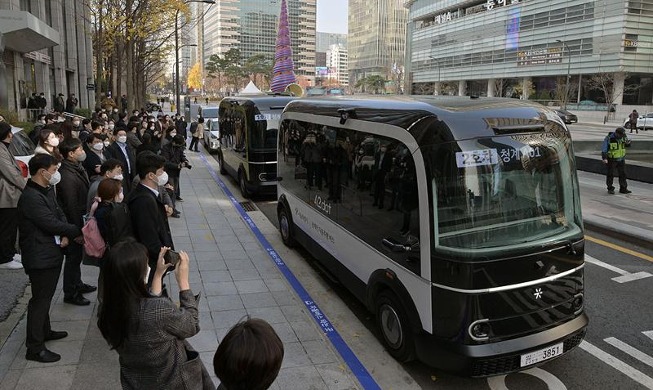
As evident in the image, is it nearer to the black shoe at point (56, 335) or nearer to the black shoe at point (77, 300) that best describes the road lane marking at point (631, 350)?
the black shoe at point (56, 335)

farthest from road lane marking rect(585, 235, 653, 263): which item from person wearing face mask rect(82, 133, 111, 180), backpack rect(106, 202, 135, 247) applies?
person wearing face mask rect(82, 133, 111, 180)

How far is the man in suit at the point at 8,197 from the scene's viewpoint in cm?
645

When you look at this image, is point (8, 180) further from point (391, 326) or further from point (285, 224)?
point (391, 326)

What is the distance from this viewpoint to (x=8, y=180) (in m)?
6.53

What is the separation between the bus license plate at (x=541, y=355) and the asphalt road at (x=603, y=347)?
39 cm

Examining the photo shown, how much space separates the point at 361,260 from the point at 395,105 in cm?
181

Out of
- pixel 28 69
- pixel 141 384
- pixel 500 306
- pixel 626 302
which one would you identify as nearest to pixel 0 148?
pixel 141 384

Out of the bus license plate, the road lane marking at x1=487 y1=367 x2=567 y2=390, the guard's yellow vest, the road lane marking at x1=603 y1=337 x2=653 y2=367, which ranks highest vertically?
the guard's yellow vest

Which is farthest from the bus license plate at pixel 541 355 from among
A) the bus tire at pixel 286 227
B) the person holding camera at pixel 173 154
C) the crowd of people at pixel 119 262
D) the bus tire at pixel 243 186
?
the bus tire at pixel 243 186

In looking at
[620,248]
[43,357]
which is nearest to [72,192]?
[43,357]

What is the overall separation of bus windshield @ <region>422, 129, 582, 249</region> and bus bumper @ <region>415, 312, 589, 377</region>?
84cm

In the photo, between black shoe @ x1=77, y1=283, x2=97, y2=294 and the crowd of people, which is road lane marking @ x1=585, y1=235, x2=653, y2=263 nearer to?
the crowd of people

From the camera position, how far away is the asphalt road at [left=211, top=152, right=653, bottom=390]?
4652 mm

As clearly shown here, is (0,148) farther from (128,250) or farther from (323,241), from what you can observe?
(128,250)
